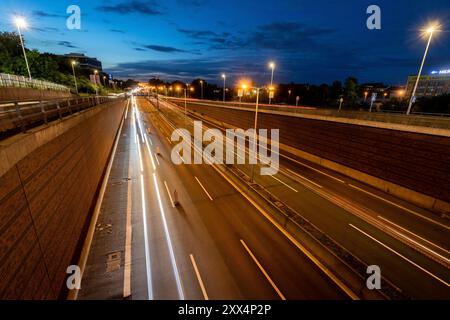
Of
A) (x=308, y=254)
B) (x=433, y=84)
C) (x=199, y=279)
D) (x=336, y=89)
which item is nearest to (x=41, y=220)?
(x=199, y=279)

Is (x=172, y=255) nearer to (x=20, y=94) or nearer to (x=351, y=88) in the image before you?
(x=20, y=94)

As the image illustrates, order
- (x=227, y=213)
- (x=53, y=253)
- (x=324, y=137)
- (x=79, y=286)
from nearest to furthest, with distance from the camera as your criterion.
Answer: (x=53, y=253) → (x=79, y=286) → (x=227, y=213) → (x=324, y=137)

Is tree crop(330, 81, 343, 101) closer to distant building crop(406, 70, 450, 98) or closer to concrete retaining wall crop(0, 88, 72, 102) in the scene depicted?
distant building crop(406, 70, 450, 98)

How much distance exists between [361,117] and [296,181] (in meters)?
9.59

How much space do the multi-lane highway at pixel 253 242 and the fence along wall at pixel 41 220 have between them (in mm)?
1879

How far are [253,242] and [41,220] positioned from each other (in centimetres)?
998

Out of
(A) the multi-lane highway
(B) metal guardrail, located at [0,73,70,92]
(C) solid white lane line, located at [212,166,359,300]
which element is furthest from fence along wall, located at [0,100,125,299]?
(B) metal guardrail, located at [0,73,70,92]

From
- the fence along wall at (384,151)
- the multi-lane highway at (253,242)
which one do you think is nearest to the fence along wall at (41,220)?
the multi-lane highway at (253,242)

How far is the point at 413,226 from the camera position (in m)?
15.1

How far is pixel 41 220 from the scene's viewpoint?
777cm

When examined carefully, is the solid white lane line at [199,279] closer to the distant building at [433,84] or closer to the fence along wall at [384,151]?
the fence along wall at [384,151]

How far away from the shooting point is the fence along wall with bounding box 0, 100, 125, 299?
5.91 metres

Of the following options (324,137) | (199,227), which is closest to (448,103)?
(324,137)

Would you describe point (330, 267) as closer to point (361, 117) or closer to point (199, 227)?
point (199, 227)
